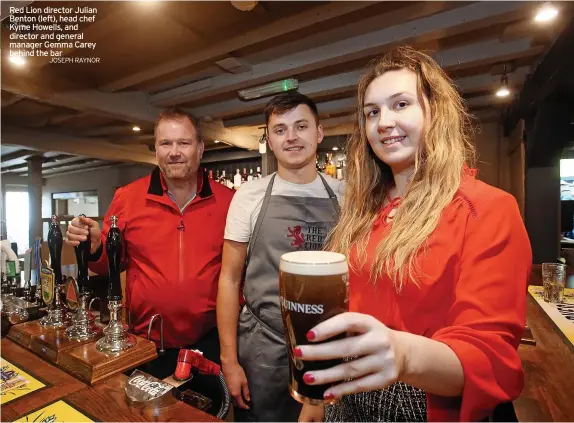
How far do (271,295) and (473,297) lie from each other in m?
1.10

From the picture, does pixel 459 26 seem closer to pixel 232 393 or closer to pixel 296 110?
pixel 296 110

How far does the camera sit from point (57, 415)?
95 cm

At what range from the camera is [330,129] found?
5418 mm

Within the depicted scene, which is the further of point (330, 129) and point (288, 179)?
point (330, 129)

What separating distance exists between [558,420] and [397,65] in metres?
1.29

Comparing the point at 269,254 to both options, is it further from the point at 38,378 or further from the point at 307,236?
the point at 38,378

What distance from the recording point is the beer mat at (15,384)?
40.8 inches

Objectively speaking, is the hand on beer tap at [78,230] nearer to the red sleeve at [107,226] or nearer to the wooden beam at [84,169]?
the red sleeve at [107,226]

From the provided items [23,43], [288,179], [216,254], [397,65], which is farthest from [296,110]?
[23,43]

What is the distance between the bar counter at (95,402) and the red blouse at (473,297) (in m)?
0.59

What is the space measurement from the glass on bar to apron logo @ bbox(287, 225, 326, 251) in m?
1.40

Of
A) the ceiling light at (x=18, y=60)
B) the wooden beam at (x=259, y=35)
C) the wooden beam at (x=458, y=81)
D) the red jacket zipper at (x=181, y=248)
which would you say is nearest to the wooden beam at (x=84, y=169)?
the wooden beam at (x=458, y=81)

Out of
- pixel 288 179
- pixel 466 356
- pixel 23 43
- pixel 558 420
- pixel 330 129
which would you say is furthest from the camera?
pixel 330 129

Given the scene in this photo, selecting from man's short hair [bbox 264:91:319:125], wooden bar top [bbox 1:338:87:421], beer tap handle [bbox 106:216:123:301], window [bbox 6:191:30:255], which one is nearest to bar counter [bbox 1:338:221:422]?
wooden bar top [bbox 1:338:87:421]
